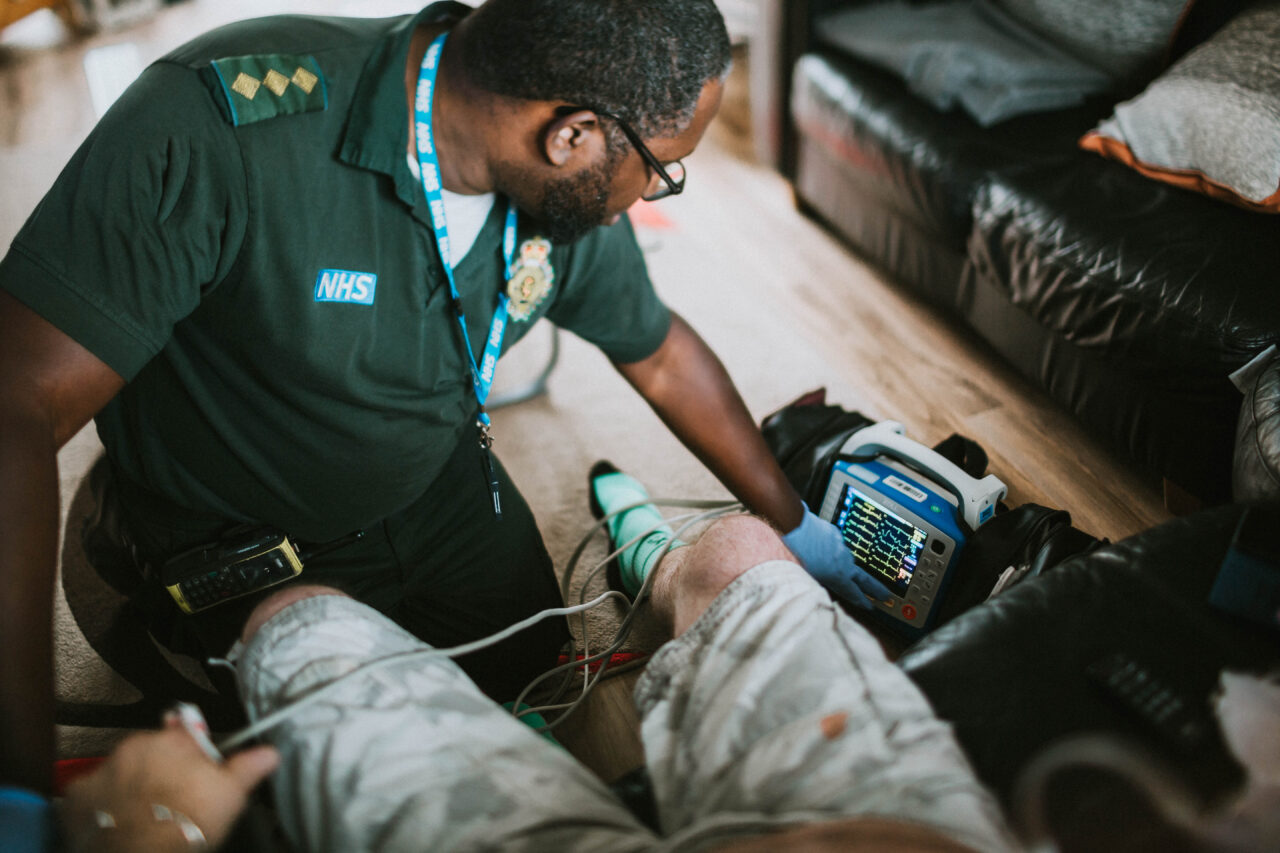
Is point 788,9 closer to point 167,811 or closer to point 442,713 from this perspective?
point 442,713

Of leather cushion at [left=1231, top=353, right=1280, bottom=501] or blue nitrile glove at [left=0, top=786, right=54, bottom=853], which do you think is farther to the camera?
leather cushion at [left=1231, top=353, right=1280, bottom=501]

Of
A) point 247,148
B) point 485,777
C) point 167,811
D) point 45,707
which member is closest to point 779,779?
point 485,777

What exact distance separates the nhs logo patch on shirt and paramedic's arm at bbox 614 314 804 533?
432mm

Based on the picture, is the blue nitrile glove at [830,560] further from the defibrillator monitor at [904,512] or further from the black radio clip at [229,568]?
the black radio clip at [229,568]

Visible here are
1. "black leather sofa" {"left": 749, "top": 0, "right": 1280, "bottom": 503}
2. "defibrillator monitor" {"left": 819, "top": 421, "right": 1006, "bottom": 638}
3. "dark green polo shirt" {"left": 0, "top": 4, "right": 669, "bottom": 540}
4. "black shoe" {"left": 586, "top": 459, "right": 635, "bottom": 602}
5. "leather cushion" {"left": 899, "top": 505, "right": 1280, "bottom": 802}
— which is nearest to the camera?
"leather cushion" {"left": 899, "top": 505, "right": 1280, "bottom": 802}

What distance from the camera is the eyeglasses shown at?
0.96 metres

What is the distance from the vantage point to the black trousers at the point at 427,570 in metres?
1.16

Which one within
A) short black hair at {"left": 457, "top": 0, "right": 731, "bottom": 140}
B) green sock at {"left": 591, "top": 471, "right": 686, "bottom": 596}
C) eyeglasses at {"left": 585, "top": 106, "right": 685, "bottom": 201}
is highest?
short black hair at {"left": 457, "top": 0, "right": 731, "bottom": 140}

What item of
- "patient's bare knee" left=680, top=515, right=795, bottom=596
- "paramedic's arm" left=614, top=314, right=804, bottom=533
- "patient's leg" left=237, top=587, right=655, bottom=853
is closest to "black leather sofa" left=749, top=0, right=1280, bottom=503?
"paramedic's arm" left=614, top=314, right=804, bottom=533

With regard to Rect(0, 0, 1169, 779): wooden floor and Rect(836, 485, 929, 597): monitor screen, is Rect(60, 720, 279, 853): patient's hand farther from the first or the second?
Rect(836, 485, 929, 597): monitor screen

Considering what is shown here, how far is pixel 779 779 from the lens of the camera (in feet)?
2.16

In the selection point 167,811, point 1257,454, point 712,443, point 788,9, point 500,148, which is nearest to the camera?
point 167,811

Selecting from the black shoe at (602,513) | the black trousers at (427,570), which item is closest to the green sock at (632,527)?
the black shoe at (602,513)

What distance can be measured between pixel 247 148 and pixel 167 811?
0.65 meters
